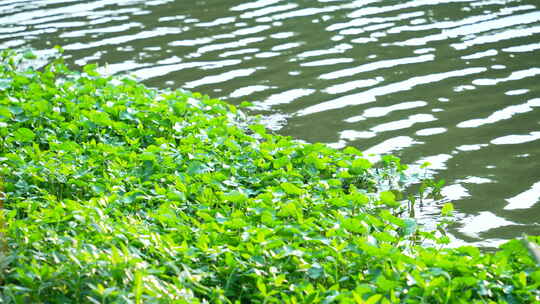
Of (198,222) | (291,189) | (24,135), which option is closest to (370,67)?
(291,189)

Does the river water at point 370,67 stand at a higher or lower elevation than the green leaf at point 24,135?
lower

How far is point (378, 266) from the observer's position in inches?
134

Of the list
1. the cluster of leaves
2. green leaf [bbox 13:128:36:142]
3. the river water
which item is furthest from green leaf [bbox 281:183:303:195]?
green leaf [bbox 13:128:36:142]

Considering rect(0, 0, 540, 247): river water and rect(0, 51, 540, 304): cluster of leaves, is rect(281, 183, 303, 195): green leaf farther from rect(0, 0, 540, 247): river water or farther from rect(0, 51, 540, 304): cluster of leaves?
rect(0, 0, 540, 247): river water

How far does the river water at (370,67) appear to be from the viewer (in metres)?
5.46

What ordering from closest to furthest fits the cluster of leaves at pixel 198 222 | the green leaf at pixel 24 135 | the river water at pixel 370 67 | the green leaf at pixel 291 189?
the cluster of leaves at pixel 198 222 → the green leaf at pixel 291 189 → the green leaf at pixel 24 135 → the river water at pixel 370 67

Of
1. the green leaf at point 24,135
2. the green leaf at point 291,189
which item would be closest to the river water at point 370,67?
the green leaf at point 291,189

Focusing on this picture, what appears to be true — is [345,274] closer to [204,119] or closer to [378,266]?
[378,266]

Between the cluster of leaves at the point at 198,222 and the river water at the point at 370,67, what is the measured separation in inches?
29.5

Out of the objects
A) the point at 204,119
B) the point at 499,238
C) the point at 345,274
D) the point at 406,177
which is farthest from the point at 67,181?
the point at 499,238

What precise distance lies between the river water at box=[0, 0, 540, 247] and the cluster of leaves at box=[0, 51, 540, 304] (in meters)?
0.75

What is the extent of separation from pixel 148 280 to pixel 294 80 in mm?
4816

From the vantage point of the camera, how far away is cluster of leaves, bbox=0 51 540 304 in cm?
316

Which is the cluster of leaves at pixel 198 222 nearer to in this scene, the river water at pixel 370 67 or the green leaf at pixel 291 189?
the green leaf at pixel 291 189
